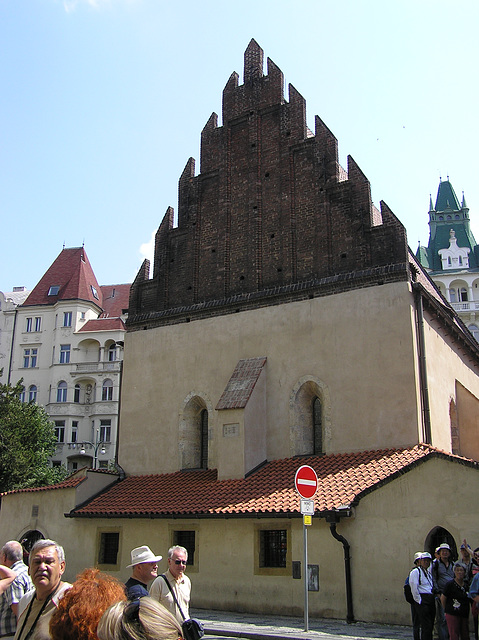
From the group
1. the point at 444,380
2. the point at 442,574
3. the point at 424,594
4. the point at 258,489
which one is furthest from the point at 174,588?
the point at 444,380

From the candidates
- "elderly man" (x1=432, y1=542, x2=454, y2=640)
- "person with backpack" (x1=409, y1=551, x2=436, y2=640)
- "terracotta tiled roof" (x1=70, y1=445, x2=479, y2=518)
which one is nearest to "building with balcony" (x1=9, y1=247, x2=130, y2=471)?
"terracotta tiled roof" (x1=70, y1=445, x2=479, y2=518)

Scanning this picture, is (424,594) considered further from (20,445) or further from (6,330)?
(6,330)

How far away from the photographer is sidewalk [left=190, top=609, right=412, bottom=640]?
11.8 metres

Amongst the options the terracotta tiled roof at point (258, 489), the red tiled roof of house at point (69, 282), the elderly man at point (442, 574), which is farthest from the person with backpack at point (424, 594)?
the red tiled roof of house at point (69, 282)

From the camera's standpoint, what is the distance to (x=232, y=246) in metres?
21.6

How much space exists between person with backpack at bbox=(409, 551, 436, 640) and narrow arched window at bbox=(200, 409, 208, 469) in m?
10.2

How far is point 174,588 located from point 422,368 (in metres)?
11.7

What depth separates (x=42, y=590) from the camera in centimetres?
481

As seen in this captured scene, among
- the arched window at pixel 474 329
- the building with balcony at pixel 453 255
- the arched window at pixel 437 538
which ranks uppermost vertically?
the building with balcony at pixel 453 255

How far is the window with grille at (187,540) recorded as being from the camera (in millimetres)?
17172

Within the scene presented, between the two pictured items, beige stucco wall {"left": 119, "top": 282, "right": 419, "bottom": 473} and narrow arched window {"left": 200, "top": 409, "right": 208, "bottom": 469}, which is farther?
narrow arched window {"left": 200, "top": 409, "right": 208, "bottom": 469}

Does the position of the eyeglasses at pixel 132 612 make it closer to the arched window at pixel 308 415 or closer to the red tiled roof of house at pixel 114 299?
the arched window at pixel 308 415

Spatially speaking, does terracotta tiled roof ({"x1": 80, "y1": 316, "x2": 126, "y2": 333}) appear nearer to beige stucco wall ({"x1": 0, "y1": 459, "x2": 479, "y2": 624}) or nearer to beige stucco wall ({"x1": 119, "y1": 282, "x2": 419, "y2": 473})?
beige stucco wall ({"x1": 119, "y1": 282, "x2": 419, "y2": 473})

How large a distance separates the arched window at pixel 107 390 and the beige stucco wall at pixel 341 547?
31874 millimetres
